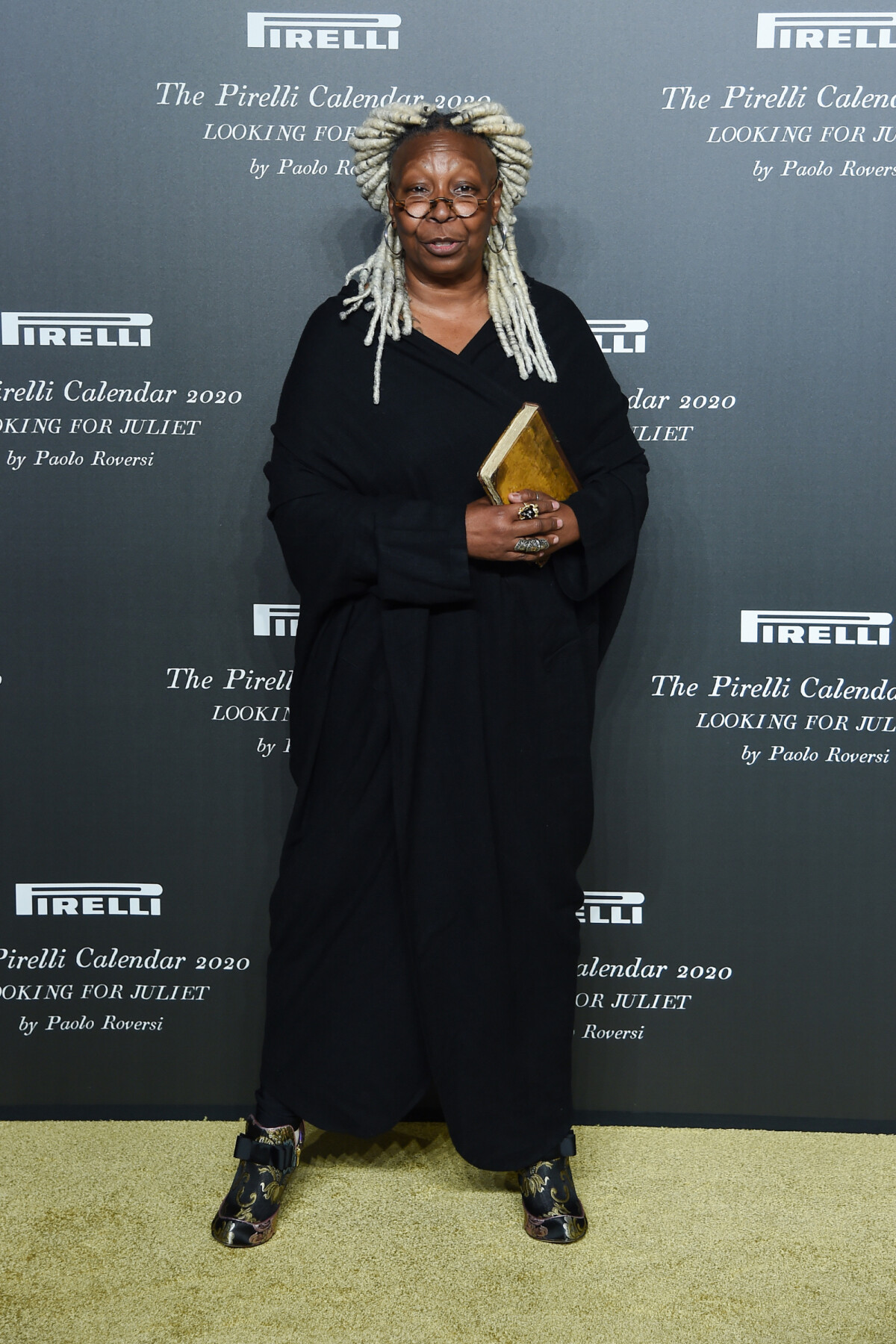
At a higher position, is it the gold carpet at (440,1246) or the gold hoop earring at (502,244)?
the gold hoop earring at (502,244)

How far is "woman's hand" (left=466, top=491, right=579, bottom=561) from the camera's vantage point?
1.99 meters

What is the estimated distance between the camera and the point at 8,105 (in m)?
2.33

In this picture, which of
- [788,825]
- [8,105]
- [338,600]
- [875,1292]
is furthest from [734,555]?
[8,105]

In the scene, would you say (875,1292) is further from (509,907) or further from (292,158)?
(292,158)

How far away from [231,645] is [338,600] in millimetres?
452

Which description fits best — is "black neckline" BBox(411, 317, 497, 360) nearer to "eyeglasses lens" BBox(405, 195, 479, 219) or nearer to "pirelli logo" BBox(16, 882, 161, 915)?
"eyeglasses lens" BBox(405, 195, 479, 219)

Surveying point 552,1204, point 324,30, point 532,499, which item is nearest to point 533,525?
point 532,499

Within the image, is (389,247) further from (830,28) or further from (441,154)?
(830,28)

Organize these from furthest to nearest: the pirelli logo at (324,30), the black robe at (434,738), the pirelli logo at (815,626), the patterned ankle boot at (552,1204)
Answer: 1. the pirelli logo at (815,626)
2. the pirelli logo at (324,30)
3. the patterned ankle boot at (552,1204)
4. the black robe at (434,738)

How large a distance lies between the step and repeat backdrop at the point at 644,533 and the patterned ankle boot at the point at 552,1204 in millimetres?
414

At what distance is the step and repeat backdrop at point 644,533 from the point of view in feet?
7.66

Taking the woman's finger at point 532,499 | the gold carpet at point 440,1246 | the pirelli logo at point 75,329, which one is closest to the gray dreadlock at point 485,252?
the woman's finger at point 532,499

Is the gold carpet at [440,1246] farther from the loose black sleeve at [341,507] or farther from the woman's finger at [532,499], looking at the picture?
the woman's finger at [532,499]

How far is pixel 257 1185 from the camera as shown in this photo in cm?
219
